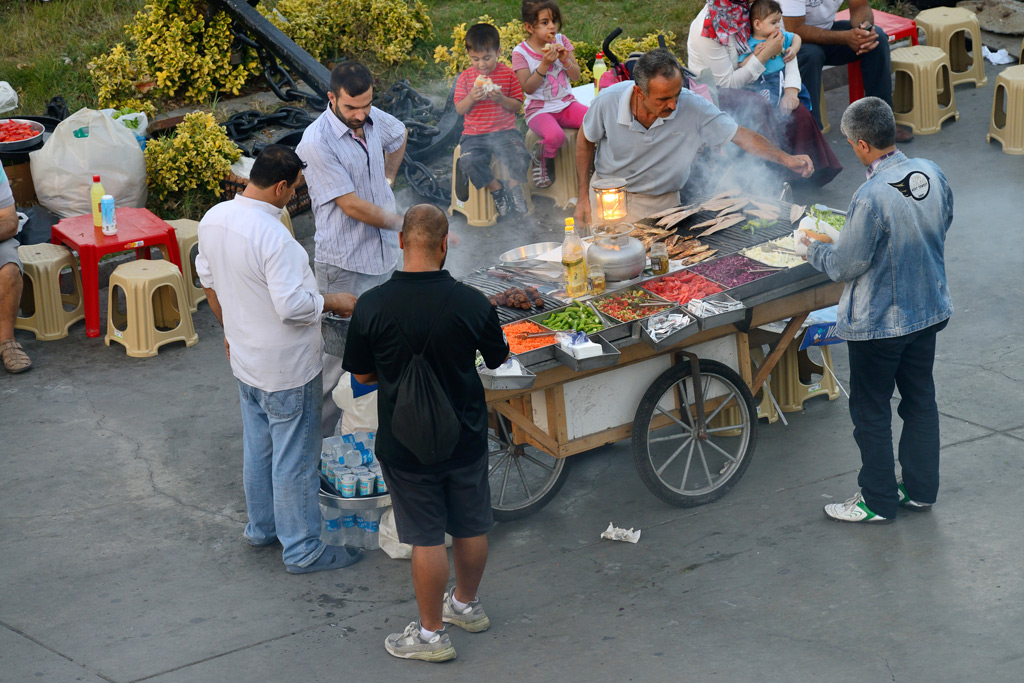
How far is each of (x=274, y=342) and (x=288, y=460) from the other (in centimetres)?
54

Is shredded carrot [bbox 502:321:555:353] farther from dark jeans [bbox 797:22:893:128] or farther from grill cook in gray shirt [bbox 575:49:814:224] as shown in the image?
dark jeans [bbox 797:22:893:128]

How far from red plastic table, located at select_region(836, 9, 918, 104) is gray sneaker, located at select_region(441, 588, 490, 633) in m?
6.63

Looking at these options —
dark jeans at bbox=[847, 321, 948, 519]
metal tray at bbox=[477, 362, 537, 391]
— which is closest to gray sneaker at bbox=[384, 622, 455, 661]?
metal tray at bbox=[477, 362, 537, 391]

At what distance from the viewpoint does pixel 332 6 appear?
410 inches

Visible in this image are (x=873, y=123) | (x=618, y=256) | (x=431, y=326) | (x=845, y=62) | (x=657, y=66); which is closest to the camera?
(x=431, y=326)

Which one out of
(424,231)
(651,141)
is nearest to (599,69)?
(651,141)

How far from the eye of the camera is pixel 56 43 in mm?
10781

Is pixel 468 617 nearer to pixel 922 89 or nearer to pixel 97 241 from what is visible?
pixel 97 241

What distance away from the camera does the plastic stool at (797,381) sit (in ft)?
19.2

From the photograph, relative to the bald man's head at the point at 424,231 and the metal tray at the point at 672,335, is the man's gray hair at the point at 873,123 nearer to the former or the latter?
the metal tray at the point at 672,335

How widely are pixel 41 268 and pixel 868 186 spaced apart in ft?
17.1

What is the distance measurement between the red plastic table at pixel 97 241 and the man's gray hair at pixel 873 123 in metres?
4.54

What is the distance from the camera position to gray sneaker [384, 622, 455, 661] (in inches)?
168

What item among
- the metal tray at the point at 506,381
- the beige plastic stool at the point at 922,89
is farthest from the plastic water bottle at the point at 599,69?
the metal tray at the point at 506,381
